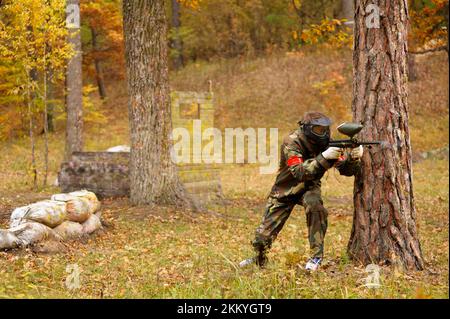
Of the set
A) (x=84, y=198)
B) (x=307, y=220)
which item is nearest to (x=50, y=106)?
(x=84, y=198)

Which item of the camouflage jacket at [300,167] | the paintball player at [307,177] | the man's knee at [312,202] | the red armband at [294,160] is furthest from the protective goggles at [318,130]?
the man's knee at [312,202]

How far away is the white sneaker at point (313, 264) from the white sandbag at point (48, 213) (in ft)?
14.0

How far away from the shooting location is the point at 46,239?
887 cm

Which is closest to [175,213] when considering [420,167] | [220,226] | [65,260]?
[220,226]

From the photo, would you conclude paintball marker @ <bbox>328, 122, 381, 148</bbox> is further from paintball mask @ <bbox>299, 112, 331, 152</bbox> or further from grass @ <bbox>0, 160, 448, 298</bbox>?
grass @ <bbox>0, 160, 448, 298</bbox>

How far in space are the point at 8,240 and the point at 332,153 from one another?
178 inches

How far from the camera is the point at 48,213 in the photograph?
919 centimetres

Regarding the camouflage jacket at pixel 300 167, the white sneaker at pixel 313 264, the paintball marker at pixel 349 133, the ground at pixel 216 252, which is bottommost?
the ground at pixel 216 252

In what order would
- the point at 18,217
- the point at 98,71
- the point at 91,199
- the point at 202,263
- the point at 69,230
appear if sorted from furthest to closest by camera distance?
the point at 98,71 → the point at 91,199 → the point at 69,230 → the point at 18,217 → the point at 202,263

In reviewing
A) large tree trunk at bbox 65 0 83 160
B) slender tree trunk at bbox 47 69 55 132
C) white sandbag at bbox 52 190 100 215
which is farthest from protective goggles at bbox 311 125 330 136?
slender tree trunk at bbox 47 69 55 132

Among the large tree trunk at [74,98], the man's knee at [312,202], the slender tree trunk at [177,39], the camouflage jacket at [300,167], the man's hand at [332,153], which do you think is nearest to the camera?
the man's hand at [332,153]

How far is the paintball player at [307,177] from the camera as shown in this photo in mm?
6773

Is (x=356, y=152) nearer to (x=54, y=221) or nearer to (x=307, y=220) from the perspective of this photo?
(x=307, y=220)

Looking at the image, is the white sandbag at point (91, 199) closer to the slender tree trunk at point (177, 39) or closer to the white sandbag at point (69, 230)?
the white sandbag at point (69, 230)
